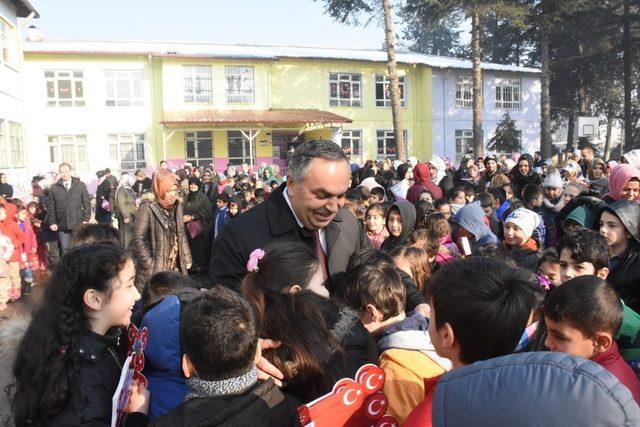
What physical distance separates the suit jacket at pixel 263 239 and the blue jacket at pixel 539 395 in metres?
1.81

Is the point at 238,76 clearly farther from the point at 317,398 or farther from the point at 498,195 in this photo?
the point at 317,398

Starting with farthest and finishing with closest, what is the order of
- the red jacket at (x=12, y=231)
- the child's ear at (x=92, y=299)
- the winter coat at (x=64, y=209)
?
the winter coat at (x=64, y=209), the red jacket at (x=12, y=231), the child's ear at (x=92, y=299)

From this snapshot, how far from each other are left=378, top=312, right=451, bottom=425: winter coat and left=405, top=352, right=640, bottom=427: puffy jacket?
1448 mm

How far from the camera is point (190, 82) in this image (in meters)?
29.9

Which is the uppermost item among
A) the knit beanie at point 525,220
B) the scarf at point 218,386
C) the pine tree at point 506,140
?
the pine tree at point 506,140

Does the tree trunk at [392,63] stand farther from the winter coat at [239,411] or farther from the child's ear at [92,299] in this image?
the winter coat at [239,411]

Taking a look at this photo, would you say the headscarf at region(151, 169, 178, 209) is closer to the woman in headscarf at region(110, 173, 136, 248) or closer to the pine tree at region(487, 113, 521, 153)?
the woman in headscarf at region(110, 173, 136, 248)

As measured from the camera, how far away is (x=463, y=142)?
35188 mm

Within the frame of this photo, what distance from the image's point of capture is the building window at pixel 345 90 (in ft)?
108

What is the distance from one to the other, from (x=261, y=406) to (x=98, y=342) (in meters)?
0.74

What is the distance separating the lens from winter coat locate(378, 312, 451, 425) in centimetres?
245

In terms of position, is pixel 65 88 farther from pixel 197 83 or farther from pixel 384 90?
pixel 384 90

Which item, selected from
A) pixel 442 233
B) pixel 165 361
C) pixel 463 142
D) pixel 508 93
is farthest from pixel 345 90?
pixel 165 361

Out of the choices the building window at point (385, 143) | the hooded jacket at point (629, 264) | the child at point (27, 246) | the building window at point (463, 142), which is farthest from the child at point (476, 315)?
the building window at point (463, 142)
